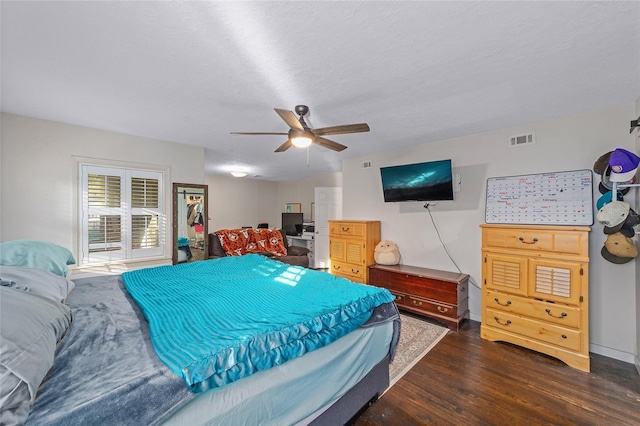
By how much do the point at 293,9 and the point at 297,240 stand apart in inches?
241

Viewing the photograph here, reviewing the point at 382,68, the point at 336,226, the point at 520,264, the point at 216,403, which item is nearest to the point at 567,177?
the point at 520,264

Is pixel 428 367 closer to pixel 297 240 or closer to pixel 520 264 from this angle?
pixel 520 264

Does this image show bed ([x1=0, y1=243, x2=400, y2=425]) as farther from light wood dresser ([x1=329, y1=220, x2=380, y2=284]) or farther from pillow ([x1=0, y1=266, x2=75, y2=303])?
light wood dresser ([x1=329, y1=220, x2=380, y2=284])

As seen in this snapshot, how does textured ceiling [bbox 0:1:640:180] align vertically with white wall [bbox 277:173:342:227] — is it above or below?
above

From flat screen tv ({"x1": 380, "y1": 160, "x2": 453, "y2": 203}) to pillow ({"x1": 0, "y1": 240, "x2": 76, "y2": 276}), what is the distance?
363 centimetres

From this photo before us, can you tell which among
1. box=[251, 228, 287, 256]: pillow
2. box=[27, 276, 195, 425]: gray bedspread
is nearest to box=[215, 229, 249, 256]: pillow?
box=[251, 228, 287, 256]: pillow

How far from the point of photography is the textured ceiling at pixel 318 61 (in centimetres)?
132

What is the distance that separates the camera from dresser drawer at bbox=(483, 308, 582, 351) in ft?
7.58

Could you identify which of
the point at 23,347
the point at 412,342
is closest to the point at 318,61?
the point at 23,347

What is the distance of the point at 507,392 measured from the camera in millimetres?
1981

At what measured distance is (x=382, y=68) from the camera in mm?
1800

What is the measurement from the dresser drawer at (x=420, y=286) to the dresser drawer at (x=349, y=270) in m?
0.17

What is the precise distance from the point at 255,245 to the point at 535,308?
173 inches

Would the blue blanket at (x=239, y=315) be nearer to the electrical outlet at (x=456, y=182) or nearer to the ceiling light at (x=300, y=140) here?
the ceiling light at (x=300, y=140)
